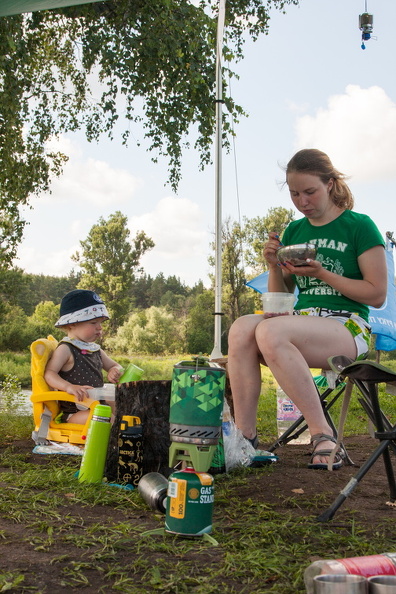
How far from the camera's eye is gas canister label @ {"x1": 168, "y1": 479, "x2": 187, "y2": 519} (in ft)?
5.59

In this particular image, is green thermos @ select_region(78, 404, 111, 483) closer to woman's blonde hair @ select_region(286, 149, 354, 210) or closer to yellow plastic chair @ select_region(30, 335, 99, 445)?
yellow plastic chair @ select_region(30, 335, 99, 445)

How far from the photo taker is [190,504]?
170 centimetres

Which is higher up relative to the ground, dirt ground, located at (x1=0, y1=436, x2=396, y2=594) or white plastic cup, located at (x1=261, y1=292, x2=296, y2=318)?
white plastic cup, located at (x1=261, y1=292, x2=296, y2=318)

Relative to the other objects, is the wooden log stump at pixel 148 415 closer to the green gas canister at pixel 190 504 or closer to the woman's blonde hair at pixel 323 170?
the green gas canister at pixel 190 504

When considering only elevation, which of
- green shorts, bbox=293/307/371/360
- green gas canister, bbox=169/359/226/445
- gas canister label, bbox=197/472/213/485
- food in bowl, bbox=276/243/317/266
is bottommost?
gas canister label, bbox=197/472/213/485

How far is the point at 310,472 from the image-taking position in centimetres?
256

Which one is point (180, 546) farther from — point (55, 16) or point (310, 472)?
point (55, 16)

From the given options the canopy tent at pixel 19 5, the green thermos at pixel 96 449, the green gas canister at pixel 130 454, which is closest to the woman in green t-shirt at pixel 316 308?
the green gas canister at pixel 130 454

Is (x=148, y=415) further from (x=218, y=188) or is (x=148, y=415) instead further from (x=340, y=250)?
(x=218, y=188)

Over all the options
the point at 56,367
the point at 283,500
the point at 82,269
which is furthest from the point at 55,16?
the point at 82,269

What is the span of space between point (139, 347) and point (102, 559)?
1993 cm

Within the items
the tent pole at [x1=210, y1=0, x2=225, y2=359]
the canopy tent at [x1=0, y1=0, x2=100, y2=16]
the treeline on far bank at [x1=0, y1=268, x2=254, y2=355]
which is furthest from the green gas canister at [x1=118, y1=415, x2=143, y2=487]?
the treeline on far bank at [x1=0, y1=268, x2=254, y2=355]

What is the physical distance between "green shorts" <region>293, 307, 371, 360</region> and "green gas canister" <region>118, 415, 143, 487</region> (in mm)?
859

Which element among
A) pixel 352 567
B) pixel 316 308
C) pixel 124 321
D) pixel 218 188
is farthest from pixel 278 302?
pixel 124 321
